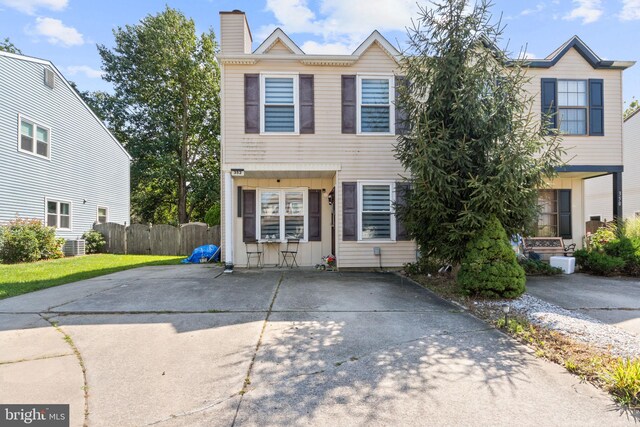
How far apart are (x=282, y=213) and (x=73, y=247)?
416 inches

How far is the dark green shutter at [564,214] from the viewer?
10734 millimetres

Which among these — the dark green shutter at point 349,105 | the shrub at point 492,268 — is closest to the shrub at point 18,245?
the dark green shutter at point 349,105

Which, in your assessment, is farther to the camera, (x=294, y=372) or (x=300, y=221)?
A: (x=300, y=221)

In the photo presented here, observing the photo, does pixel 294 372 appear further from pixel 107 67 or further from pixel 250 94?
pixel 107 67

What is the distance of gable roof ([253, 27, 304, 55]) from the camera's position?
29.6ft

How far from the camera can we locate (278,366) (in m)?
3.25

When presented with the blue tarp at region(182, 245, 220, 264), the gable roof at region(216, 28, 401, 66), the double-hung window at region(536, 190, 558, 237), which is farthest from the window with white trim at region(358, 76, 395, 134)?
the blue tarp at region(182, 245, 220, 264)

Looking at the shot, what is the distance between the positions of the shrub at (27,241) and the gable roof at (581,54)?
58.3 ft

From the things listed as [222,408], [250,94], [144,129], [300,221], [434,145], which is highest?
[144,129]

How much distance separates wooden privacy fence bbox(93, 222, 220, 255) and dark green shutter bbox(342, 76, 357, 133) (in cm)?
919

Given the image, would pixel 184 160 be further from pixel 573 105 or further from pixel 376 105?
pixel 573 105

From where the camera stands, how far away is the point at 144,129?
23.8 meters

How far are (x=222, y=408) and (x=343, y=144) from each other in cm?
752

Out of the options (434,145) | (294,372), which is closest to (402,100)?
(434,145)
